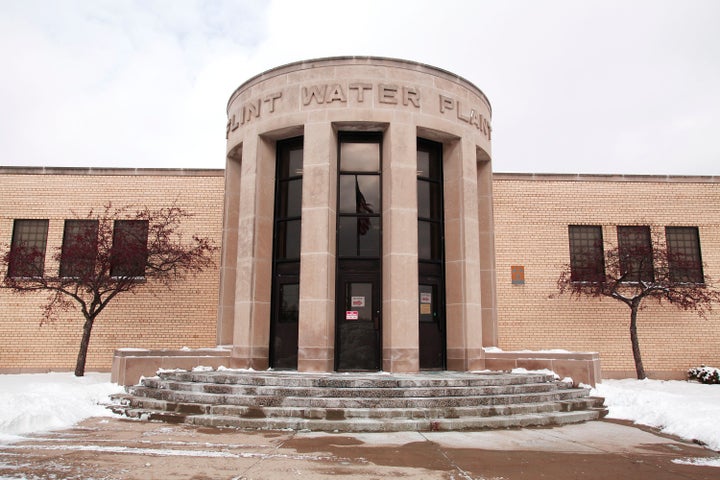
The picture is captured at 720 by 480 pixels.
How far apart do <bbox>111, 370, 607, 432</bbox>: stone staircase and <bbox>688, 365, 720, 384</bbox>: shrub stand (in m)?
9.13

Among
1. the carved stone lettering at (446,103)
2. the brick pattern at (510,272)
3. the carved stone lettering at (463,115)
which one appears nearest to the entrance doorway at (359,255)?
the carved stone lettering at (446,103)

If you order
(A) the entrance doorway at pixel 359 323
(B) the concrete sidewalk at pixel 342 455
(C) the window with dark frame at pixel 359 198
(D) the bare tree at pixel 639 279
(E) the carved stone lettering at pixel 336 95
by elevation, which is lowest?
(B) the concrete sidewalk at pixel 342 455

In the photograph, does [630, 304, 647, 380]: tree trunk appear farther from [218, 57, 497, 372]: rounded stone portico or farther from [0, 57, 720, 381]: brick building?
[218, 57, 497, 372]: rounded stone portico

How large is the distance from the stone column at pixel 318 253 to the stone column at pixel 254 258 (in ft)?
4.76

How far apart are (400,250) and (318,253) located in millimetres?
1938

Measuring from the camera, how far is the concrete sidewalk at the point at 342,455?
5.59m

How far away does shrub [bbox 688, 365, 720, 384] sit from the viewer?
56.6 feet

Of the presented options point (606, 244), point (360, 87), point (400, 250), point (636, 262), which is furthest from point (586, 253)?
point (360, 87)

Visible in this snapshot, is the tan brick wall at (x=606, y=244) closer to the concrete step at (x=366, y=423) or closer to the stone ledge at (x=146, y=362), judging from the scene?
the stone ledge at (x=146, y=362)

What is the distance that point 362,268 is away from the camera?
45.5 ft

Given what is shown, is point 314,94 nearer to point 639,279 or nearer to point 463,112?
point 463,112

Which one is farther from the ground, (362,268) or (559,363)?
(362,268)

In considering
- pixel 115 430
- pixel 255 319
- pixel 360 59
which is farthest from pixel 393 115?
pixel 115 430

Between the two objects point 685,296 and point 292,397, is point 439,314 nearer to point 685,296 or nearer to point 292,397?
point 292,397
